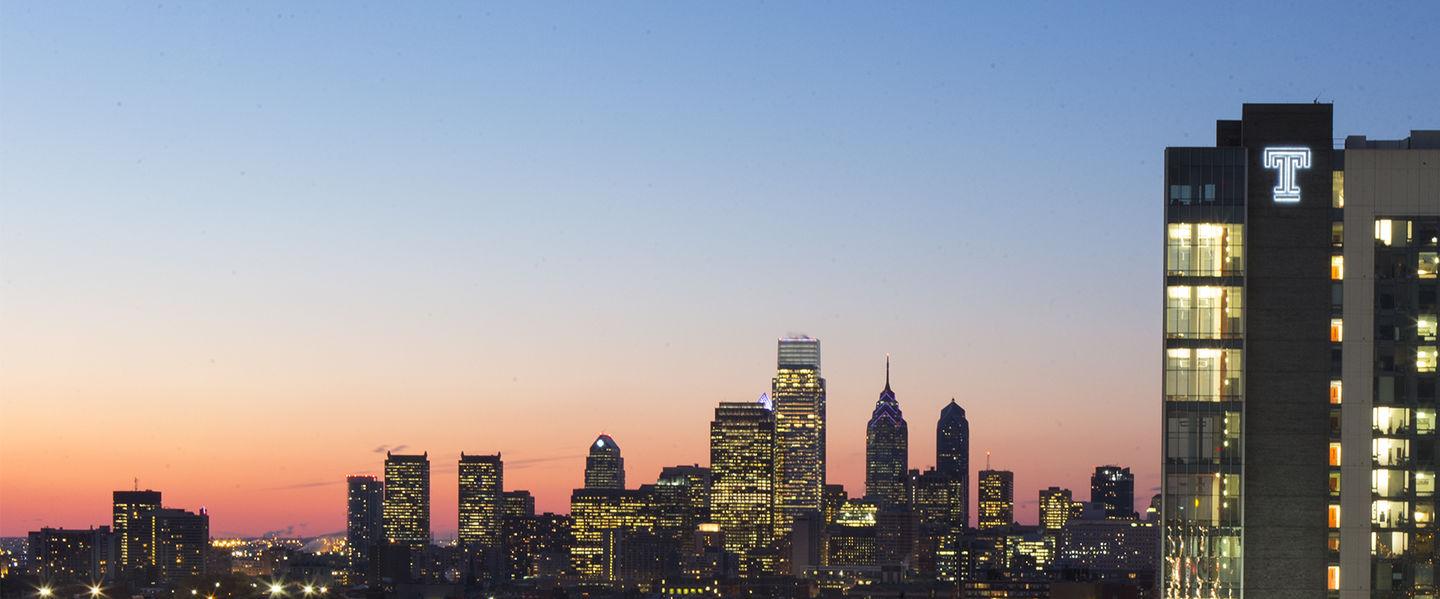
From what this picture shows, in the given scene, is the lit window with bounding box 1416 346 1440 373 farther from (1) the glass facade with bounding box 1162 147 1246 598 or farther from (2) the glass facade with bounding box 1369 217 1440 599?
(1) the glass facade with bounding box 1162 147 1246 598

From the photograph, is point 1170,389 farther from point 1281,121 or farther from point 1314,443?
point 1281,121

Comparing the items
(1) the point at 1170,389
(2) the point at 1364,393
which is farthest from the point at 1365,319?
(1) the point at 1170,389

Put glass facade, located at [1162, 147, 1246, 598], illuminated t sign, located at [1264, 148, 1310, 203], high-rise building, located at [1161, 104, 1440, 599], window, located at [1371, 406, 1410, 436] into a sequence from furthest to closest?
illuminated t sign, located at [1264, 148, 1310, 203] < glass facade, located at [1162, 147, 1246, 598] < window, located at [1371, 406, 1410, 436] < high-rise building, located at [1161, 104, 1440, 599]

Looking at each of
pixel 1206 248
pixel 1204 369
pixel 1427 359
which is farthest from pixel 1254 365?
pixel 1427 359

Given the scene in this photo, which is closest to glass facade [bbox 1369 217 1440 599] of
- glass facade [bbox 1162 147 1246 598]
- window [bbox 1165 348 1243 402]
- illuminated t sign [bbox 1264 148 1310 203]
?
illuminated t sign [bbox 1264 148 1310 203]

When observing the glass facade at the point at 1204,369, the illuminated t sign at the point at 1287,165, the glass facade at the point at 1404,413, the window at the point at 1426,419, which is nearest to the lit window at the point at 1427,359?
the glass facade at the point at 1404,413

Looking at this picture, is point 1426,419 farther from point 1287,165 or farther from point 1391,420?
point 1287,165

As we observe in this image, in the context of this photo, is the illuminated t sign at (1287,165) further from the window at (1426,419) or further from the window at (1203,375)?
the window at (1426,419)
